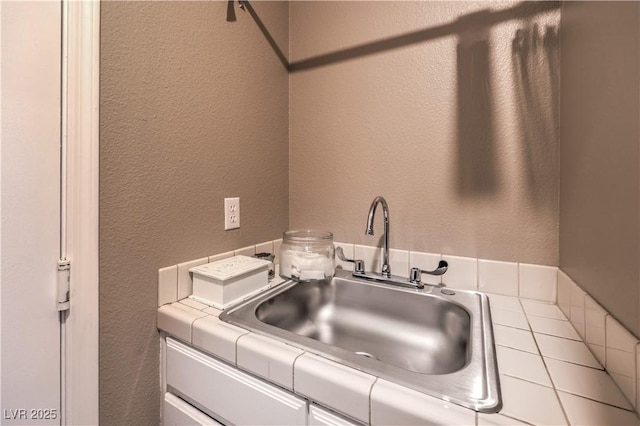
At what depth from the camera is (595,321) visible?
57 centimetres

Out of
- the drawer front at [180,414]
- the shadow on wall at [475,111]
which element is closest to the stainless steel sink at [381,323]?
the drawer front at [180,414]

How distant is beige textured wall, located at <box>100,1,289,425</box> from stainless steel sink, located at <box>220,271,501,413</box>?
28 cm

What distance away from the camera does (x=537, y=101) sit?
2.85 feet

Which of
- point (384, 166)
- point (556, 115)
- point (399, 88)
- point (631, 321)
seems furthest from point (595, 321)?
point (399, 88)

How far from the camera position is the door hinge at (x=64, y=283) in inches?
25.3

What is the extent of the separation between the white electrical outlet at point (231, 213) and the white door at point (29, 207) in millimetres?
454

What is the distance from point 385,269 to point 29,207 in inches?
39.8

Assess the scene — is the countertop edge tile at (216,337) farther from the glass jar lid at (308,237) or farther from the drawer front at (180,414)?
the glass jar lid at (308,237)

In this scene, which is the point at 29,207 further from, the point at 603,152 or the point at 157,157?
the point at 603,152

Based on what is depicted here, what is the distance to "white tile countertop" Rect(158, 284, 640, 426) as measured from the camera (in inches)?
16.5

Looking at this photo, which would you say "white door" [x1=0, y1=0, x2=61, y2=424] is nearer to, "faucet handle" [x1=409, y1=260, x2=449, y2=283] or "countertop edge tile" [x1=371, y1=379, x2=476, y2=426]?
"countertop edge tile" [x1=371, y1=379, x2=476, y2=426]

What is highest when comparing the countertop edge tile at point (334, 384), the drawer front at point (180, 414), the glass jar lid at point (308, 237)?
the glass jar lid at point (308, 237)

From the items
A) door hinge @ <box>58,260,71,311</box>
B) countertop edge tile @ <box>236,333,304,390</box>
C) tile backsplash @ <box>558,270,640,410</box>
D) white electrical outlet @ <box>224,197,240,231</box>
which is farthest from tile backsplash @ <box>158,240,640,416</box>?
countertop edge tile @ <box>236,333,304,390</box>

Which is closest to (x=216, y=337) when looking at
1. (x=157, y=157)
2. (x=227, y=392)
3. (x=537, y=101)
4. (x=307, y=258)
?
(x=227, y=392)
